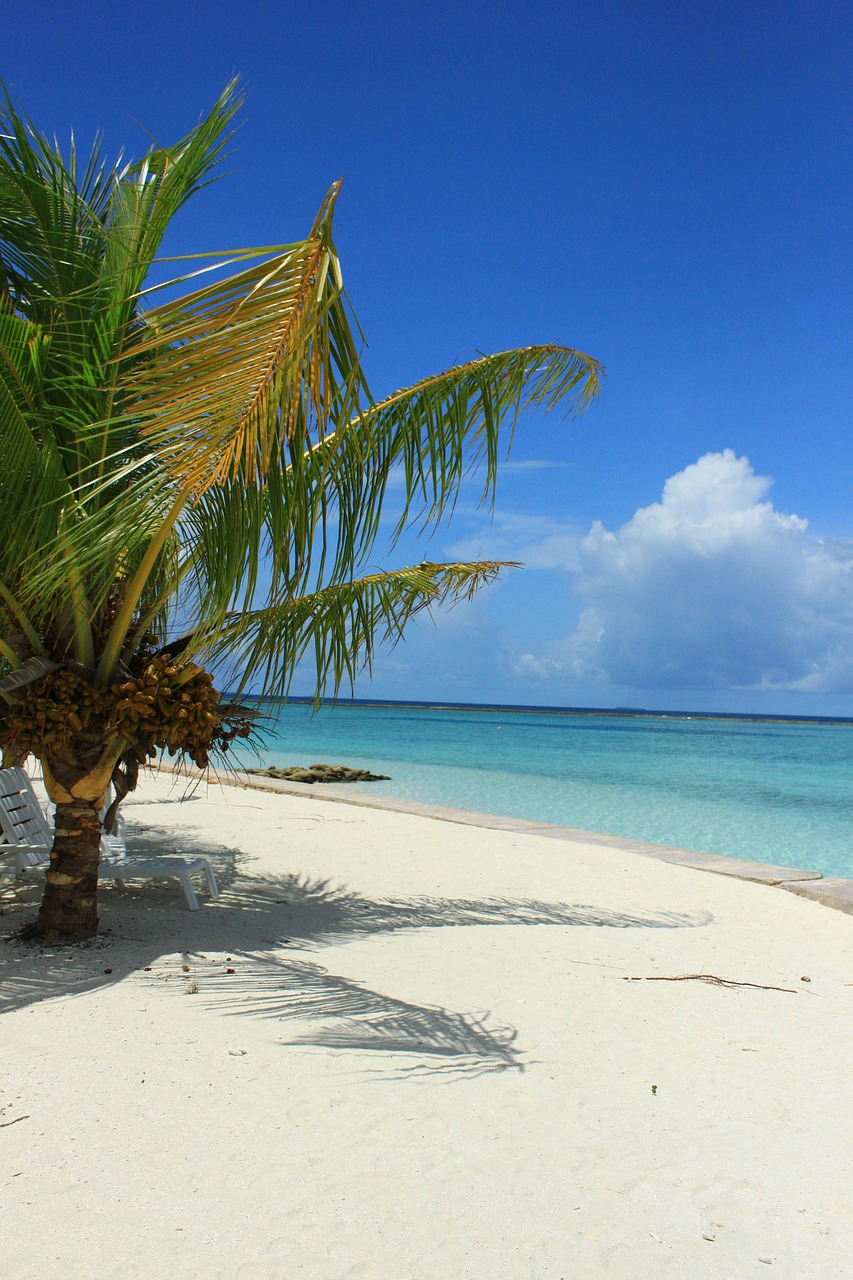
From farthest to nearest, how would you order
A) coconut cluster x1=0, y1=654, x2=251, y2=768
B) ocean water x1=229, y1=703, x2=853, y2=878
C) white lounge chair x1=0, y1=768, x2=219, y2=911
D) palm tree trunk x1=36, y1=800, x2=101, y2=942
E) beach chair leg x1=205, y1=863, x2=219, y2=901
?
ocean water x1=229, y1=703, x2=853, y2=878 < beach chair leg x1=205, y1=863, x2=219, y2=901 < white lounge chair x1=0, y1=768, x2=219, y2=911 < palm tree trunk x1=36, y1=800, x2=101, y2=942 < coconut cluster x1=0, y1=654, x2=251, y2=768

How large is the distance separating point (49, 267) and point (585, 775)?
59.3ft

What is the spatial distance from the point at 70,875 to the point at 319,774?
10953 millimetres

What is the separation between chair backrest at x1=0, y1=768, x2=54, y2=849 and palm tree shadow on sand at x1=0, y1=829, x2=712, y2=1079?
0.51 m

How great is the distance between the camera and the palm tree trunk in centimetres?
437

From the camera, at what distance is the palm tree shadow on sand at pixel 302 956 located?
3.39 metres

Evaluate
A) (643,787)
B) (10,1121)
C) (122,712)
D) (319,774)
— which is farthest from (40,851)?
(643,787)

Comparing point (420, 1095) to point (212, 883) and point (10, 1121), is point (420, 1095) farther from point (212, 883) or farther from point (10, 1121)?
point (212, 883)

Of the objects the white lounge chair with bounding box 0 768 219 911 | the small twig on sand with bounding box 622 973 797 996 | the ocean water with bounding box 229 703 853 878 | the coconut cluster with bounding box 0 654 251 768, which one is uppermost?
the coconut cluster with bounding box 0 654 251 768

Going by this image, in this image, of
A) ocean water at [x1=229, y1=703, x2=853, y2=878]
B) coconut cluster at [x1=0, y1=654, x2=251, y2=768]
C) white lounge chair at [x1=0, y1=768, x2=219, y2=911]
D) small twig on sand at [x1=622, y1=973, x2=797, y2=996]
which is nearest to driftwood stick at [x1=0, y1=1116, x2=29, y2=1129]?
coconut cluster at [x1=0, y1=654, x2=251, y2=768]

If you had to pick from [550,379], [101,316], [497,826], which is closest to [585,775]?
[497,826]

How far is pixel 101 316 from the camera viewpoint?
4184 mm

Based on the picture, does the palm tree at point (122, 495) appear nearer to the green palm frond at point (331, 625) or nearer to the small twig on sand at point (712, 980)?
the green palm frond at point (331, 625)

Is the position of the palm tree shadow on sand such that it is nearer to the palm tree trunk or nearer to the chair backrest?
the palm tree trunk

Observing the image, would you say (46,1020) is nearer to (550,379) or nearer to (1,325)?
(1,325)
